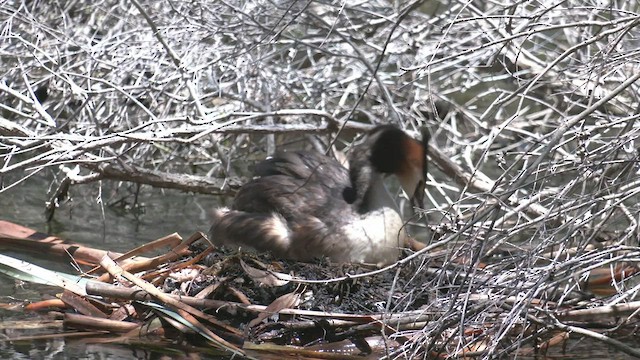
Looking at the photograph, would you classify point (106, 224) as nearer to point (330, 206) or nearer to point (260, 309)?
point (330, 206)

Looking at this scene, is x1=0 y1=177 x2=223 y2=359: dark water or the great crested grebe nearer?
x1=0 y1=177 x2=223 y2=359: dark water

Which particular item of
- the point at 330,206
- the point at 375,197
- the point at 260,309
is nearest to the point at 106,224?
the point at 330,206

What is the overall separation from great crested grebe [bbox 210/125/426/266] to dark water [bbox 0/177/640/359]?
3.38 ft

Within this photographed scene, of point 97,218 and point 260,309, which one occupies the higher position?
point 260,309

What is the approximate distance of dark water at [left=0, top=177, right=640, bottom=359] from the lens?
5.52 m

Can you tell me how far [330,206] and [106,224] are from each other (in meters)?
2.06

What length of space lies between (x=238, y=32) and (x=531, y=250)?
3414 mm

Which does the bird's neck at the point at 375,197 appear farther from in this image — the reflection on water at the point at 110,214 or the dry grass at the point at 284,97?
the reflection on water at the point at 110,214

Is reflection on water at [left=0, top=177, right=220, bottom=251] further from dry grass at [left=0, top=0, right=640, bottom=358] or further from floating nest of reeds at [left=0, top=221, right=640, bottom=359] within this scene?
floating nest of reeds at [left=0, top=221, right=640, bottom=359]

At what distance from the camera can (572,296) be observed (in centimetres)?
578

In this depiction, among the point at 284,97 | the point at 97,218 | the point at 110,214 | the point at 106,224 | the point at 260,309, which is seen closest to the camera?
the point at 260,309

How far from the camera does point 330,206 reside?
22.7ft

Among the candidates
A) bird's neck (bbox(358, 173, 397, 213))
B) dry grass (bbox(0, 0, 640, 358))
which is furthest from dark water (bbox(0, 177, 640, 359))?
bird's neck (bbox(358, 173, 397, 213))

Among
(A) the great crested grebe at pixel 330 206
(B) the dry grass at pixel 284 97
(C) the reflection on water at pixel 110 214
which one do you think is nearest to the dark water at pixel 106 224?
(C) the reflection on water at pixel 110 214
